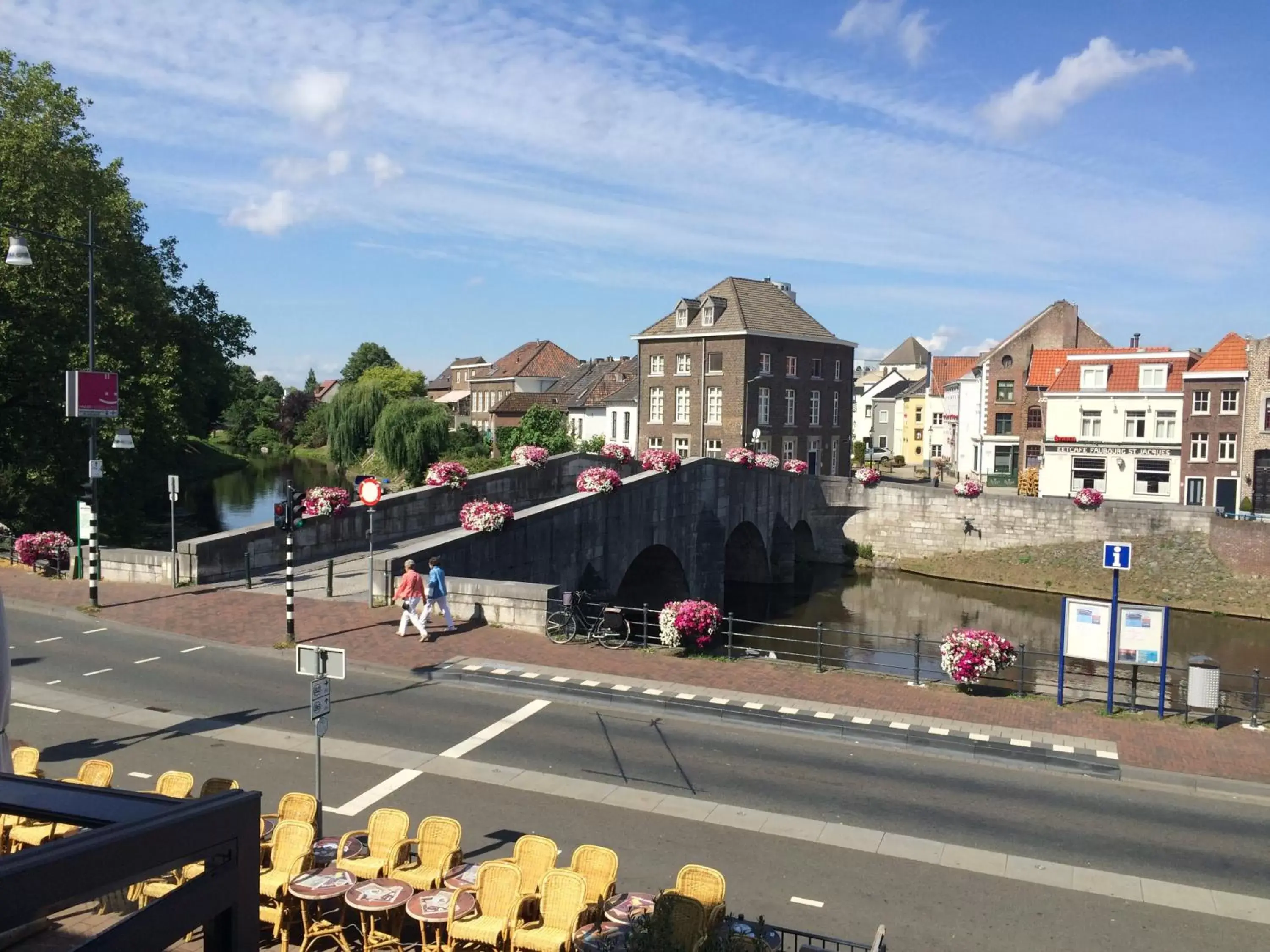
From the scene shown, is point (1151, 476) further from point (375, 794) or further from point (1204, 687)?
point (375, 794)

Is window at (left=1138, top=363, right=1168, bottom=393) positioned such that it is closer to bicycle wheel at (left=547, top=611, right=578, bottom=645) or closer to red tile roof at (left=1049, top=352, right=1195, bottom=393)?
red tile roof at (left=1049, top=352, right=1195, bottom=393)

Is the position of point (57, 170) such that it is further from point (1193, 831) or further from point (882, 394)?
point (882, 394)

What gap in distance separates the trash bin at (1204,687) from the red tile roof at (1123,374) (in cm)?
4229

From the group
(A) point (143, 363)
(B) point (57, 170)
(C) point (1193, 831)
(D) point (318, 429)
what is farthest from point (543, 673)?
(D) point (318, 429)

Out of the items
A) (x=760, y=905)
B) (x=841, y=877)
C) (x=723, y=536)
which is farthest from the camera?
(x=723, y=536)

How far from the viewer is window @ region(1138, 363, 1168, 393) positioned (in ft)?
174

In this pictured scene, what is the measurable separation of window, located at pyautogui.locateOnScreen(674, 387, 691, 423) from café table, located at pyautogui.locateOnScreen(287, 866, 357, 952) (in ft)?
169

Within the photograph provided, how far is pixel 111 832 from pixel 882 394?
107 metres

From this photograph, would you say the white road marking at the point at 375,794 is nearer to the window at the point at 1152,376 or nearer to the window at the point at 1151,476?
the window at the point at 1151,476

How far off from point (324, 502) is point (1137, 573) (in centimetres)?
3642

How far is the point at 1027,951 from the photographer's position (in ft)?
28.2

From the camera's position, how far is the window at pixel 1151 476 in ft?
175

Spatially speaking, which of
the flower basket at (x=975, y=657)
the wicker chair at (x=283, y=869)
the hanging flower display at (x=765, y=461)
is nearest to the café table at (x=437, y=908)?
the wicker chair at (x=283, y=869)

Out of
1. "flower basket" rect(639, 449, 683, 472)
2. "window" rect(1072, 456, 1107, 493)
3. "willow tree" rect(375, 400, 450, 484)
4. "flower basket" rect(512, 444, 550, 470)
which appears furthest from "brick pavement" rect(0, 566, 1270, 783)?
"window" rect(1072, 456, 1107, 493)
